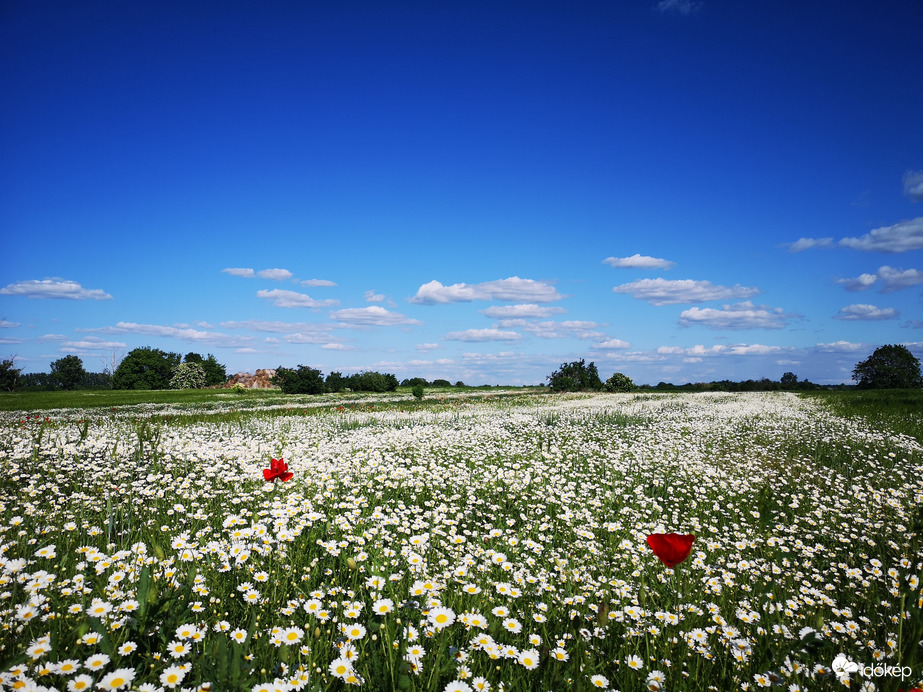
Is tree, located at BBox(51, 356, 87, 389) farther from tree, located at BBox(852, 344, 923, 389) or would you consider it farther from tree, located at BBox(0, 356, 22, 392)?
tree, located at BBox(852, 344, 923, 389)

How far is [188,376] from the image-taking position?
7812cm

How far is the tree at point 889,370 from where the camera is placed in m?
62.7

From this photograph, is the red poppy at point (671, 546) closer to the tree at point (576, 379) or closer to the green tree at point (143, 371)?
the tree at point (576, 379)

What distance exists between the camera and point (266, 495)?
6332 mm

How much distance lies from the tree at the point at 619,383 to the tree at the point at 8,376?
238 ft

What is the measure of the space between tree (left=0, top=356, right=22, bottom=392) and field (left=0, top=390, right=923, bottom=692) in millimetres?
64734

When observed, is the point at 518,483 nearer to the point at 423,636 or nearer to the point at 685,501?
the point at 685,501

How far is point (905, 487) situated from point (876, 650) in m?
6.50

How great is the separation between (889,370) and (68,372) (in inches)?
5152

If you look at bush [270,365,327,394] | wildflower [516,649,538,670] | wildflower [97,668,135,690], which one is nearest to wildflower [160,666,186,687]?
wildflower [97,668,135,690]

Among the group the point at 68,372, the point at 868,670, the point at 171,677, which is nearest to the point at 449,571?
the point at 171,677

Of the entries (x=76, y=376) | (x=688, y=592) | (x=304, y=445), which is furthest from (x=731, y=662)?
(x=76, y=376)

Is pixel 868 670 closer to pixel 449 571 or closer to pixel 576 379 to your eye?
pixel 449 571

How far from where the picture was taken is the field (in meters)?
2.61
